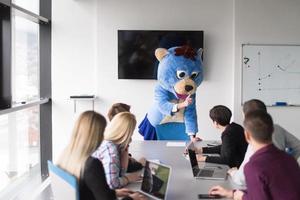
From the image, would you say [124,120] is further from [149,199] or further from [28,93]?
[28,93]

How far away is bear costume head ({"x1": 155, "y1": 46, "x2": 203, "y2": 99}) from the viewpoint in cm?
394

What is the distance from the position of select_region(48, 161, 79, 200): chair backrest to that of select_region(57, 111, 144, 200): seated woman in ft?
0.14

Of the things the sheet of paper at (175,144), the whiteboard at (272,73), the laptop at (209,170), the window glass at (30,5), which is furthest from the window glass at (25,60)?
the whiteboard at (272,73)

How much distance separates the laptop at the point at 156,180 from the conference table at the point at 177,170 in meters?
0.07

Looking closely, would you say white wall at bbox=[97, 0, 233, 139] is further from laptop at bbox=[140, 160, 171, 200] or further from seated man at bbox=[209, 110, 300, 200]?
seated man at bbox=[209, 110, 300, 200]

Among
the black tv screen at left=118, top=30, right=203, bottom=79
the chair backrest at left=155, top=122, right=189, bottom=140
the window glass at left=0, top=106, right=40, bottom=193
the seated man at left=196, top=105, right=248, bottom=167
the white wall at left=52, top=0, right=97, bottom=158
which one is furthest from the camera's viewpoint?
the white wall at left=52, top=0, right=97, bottom=158

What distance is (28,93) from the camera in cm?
470

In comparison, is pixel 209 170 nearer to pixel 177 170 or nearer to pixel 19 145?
pixel 177 170

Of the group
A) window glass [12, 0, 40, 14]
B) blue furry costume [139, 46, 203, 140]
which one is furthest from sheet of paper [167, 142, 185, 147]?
window glass [12, 0, 40, 14]

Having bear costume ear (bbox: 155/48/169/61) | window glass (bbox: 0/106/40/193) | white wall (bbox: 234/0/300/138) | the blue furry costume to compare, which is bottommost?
window glass (bbox: 0/106/40/193)

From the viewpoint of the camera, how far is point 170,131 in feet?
13.9

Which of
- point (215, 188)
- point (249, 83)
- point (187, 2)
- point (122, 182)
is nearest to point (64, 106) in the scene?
point (187, 2)

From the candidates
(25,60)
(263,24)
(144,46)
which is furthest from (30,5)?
(263,24)

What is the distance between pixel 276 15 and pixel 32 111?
3644mm
